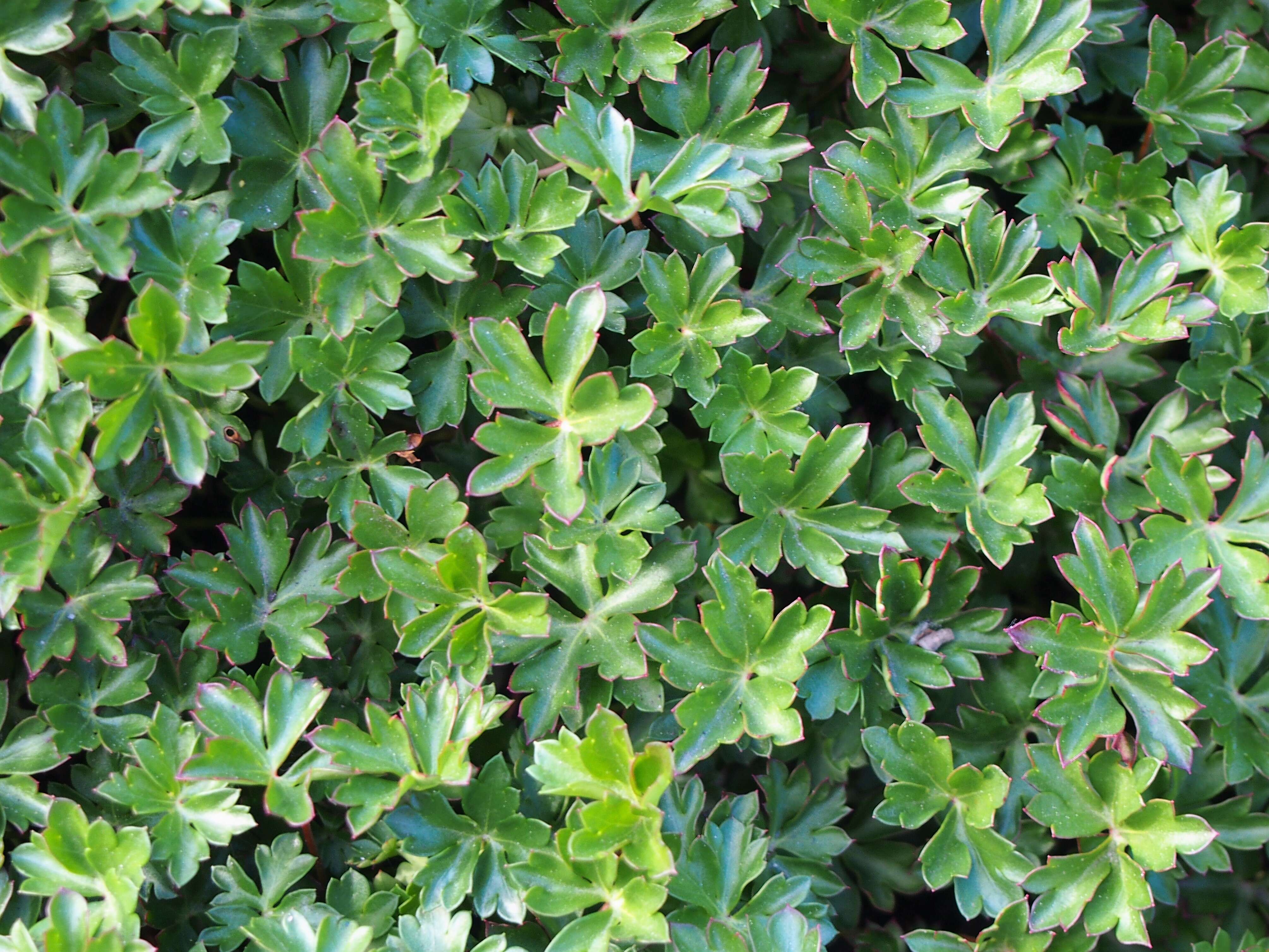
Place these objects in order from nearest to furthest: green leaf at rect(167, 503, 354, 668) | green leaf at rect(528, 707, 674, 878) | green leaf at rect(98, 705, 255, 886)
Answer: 1. green leaf at rect(528, 707, 674, 878)
2. green leaf at rect(98, 705, 255, 886)
3. green leaf at rect(167, 503, 354, 668)

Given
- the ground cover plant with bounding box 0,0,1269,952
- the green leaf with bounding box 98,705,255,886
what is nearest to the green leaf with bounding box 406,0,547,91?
the ground cover plant with bounding box 0,0,1269,952

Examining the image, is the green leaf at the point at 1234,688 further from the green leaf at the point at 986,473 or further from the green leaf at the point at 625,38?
the green leaf at the point at 625,38

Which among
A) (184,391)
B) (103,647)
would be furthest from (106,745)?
(184,391)

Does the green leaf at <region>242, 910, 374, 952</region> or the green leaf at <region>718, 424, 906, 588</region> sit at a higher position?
the green leaf at <region>718, 424, 906, 588</region>

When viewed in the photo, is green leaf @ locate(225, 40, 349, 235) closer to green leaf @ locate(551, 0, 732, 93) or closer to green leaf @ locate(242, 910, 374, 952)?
green leaf @ locate(551, 0, 732, 93)

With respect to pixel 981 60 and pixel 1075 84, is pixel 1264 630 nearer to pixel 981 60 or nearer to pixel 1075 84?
pixel 1075 84

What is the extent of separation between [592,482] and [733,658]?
0.31 m

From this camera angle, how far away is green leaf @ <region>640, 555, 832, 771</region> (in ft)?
4.46

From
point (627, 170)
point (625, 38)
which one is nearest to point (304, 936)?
point (627, 170)

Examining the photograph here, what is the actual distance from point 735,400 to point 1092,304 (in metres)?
0.58

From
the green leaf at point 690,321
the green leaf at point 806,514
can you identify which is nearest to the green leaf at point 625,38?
the green leaf at point 690,321

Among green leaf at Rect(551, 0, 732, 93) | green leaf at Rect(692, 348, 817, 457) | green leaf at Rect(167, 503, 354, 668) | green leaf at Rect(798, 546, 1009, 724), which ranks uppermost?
green leaf at Rect(551, 0, 732, 93)

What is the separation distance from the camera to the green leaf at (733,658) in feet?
4.46

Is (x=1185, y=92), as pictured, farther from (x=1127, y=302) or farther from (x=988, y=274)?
(x=988, y=274)
